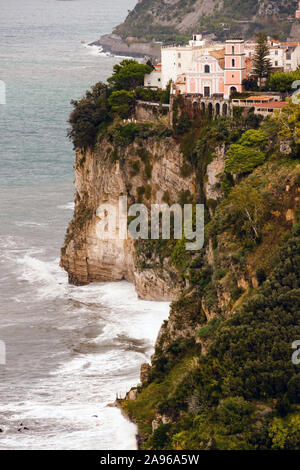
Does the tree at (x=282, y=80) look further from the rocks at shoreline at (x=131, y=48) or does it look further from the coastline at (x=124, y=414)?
the rocks at shoreline at (x=131, y=48)

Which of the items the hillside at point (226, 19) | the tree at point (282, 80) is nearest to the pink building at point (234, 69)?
the tree at point (282, 80)

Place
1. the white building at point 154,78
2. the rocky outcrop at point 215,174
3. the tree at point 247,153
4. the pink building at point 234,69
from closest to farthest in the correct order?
1. the tree at point 247,153
2. the rocky outcrop at point 215,174
3. the pink building at point 234,69
4. the white building at point 154,78

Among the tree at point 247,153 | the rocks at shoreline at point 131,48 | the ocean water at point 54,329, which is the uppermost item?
the tree at point 247,153

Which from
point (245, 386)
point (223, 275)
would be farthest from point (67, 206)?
point (245, 386)

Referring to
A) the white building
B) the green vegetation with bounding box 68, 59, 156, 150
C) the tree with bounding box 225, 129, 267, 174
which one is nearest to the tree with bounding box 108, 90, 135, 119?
the green vegetation with bounding box 68, 59, 156, 150

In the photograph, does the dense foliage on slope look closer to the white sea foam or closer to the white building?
the white building

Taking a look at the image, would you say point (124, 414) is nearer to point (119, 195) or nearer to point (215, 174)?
point (215, 174)
